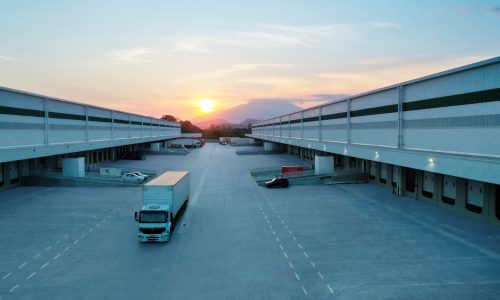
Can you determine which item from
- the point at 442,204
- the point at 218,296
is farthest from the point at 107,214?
the point at 442,204

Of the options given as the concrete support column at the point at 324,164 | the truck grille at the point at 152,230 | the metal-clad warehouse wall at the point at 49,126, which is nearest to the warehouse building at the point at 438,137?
the concrete support column at the point at 324,164

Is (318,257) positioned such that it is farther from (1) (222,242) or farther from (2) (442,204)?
(2) (442,204)

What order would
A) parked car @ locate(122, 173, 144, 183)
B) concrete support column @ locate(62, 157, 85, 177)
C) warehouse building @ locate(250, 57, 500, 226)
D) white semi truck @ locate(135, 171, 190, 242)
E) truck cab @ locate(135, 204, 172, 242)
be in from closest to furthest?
1. truck cab @ locate(135, 204, 172, 242)
2. white semi truck @ locate(135, 171, 190, 242)
3. warehouse building @ locate(250, 57, 500, 226)
4. parked car @ locate(122, 173, 144, 183)
5. concrete support column @ locate(62, 157, 85, 177)

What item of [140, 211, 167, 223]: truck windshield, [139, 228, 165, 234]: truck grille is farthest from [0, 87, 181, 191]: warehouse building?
[139, 228, 165, 234]: truck grille

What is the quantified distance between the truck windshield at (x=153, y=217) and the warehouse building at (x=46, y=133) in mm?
18273

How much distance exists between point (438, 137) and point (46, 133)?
3874cm

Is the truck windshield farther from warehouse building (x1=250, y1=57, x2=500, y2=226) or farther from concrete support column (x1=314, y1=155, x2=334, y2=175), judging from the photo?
concrete support column (x1=314, y1=155, x2=334, y2=175)

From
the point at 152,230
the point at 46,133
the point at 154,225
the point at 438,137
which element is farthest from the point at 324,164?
the point at 46,133

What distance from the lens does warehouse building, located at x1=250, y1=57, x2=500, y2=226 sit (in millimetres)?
21125

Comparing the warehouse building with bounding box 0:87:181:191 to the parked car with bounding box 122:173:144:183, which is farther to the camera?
the parked car with bounding box 122:173:144:183

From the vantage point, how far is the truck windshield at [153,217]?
2034 centimetres

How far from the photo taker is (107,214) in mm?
27047

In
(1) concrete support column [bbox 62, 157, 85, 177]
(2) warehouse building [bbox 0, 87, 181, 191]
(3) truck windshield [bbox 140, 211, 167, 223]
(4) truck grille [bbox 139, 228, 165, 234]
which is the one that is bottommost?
(4) truck grille [bbox 139, 228, 165, 234]

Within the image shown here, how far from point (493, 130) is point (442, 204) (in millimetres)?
9569
